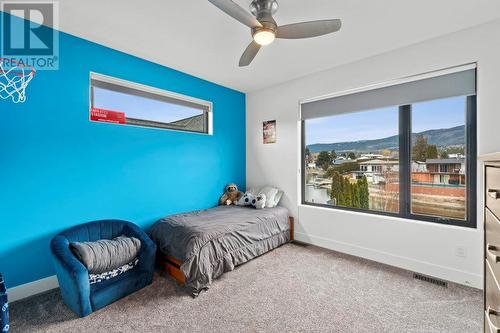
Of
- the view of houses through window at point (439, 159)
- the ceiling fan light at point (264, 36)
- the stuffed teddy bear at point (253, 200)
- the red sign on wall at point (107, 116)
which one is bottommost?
the stuffed teddy bear at point (253, 200)

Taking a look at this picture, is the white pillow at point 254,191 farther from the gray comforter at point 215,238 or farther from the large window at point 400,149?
the large window at point 400,149

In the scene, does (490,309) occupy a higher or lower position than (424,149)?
lower

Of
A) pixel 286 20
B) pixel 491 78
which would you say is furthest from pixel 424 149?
pixel 286 20

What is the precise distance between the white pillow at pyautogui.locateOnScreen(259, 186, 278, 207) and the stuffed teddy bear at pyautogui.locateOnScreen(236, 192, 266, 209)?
0.10 metres

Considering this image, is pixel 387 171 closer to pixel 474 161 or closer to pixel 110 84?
pixel 474 161

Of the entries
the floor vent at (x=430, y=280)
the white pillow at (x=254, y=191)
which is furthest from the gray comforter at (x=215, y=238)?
the floor vent at (x=430, y=280)

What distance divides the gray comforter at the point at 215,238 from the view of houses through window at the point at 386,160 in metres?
0.89

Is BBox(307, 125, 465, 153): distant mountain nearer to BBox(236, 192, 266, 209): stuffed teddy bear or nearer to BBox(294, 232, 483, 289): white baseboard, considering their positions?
BBox(236, 192, 266, 209): stuffed teddy bear

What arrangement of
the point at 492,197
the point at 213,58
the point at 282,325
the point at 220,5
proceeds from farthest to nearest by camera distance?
the point at 213,58 < the point at 282,325 < the point at 220,5 < the point at 492,197

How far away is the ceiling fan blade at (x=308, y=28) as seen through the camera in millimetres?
1766

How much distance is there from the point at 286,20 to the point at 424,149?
210 centimetres

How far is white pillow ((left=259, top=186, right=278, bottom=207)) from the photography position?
3621 millimetres

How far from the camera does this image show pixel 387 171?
2912 millimetres

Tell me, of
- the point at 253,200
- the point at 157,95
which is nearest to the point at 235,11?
the point at 157,95
